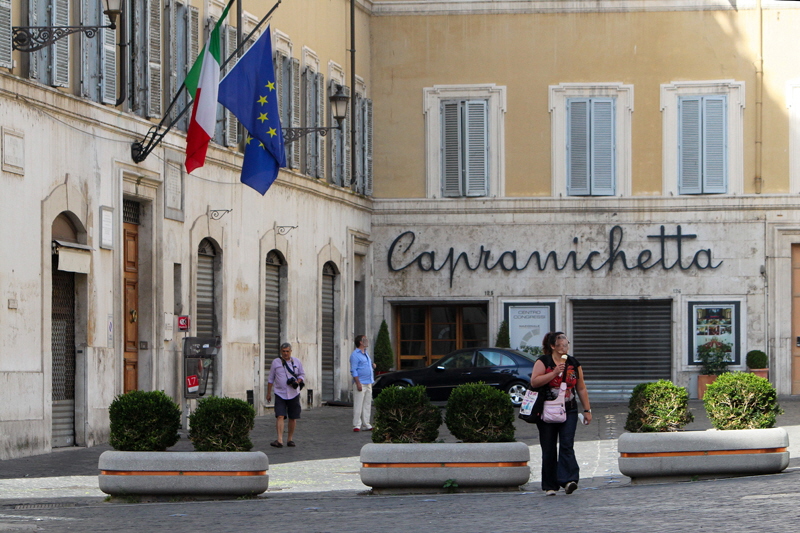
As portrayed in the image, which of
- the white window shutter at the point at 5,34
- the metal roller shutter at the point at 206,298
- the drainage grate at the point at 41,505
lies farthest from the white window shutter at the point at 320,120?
the drainage grate at the point at 41,505

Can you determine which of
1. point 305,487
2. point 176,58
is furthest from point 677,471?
point 176,58

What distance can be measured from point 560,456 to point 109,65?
33.1 feet

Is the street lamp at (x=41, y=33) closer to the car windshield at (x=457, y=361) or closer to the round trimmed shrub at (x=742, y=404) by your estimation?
the round trimmed shrub at (x=742, y=404)

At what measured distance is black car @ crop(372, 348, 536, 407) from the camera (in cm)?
2811

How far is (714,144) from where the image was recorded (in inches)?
1267

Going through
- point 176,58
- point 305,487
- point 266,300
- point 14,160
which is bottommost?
point 305,487

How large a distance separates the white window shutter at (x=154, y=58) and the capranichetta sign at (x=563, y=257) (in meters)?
11.8

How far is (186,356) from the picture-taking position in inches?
843

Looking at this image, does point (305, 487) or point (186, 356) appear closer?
point (305, 487)

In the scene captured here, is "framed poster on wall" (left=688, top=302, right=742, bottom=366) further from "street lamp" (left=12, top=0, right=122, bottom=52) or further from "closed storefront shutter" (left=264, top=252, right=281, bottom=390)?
"street lamp" (left=12, top=0, right=122, bottom=52)

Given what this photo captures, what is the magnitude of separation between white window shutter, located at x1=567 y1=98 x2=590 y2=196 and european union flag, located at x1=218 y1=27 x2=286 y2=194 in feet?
45.0

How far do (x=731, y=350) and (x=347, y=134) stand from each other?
9.88 meters

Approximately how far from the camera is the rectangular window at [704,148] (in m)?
32.2

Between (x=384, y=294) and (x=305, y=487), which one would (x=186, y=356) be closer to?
(x=305, y=487)
